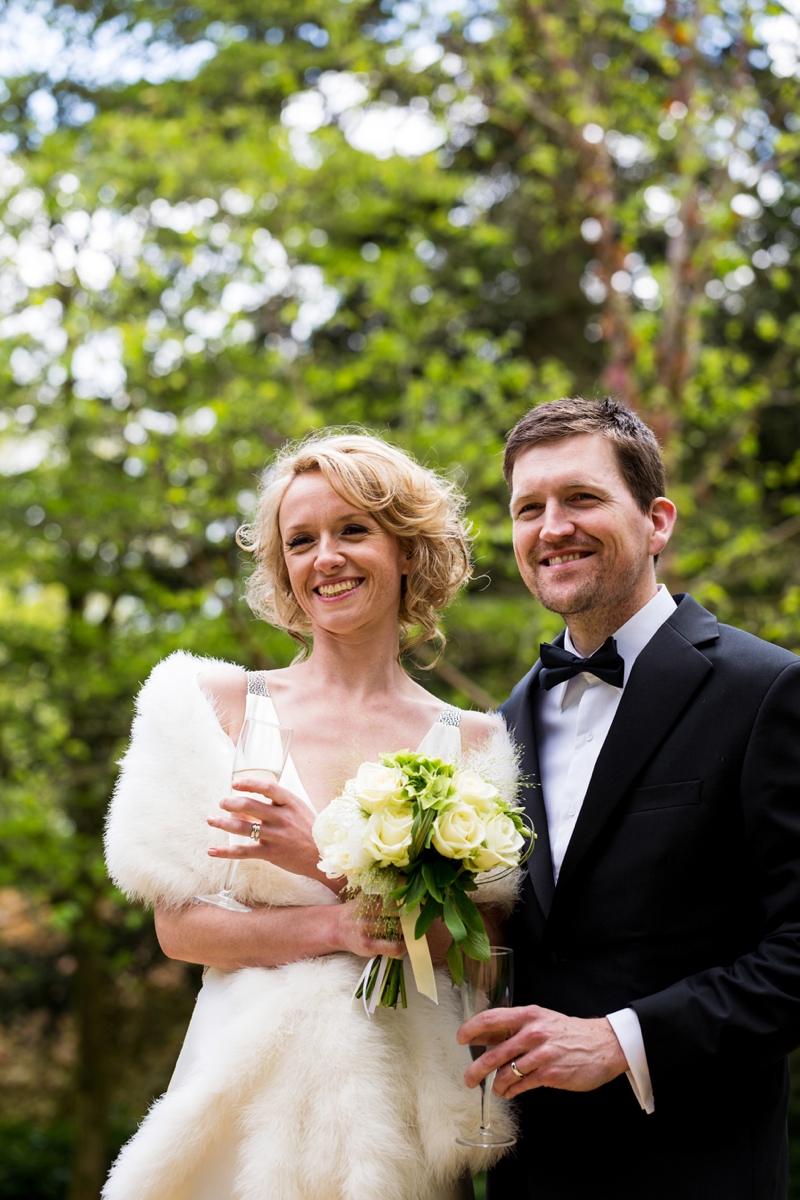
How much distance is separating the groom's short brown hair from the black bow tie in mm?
394

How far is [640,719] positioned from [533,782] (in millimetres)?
331

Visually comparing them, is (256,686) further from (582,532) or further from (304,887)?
(582,532)

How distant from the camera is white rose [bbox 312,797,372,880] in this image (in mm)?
2232

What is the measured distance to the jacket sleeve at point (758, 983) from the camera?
2.21 m

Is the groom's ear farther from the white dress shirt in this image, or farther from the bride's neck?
the bride's neck

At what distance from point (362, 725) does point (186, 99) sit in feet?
28.2

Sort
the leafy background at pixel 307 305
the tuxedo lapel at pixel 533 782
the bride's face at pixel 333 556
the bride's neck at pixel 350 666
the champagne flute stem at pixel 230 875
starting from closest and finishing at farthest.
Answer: the tuxedo lapel at pixel 533 782
the champagne flute stem at pixel 230 875
the bride's face at pixel 333 556
the bride's neck at pixel 350 666
the leafy background at pixel 307 305

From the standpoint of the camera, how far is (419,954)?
2299 mm

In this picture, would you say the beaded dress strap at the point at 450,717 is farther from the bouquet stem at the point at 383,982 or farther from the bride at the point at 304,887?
the bouquet stem at the point at 383,982

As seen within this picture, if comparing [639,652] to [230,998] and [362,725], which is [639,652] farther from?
[230,998]

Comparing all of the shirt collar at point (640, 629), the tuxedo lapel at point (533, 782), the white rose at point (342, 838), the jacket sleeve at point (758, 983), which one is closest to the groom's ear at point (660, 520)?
the shirt collar at point (640, 629)

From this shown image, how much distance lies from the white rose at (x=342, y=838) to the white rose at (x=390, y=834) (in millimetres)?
21

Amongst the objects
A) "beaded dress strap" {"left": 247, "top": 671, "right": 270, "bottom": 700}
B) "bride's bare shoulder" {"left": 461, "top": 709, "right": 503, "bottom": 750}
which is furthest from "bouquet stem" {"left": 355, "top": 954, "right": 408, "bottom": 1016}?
"beaded dress strap" {"left": 247, "top": 671, "right": 270, "bottom": 700}

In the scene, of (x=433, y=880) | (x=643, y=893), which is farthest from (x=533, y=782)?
(x=433, y=880)
